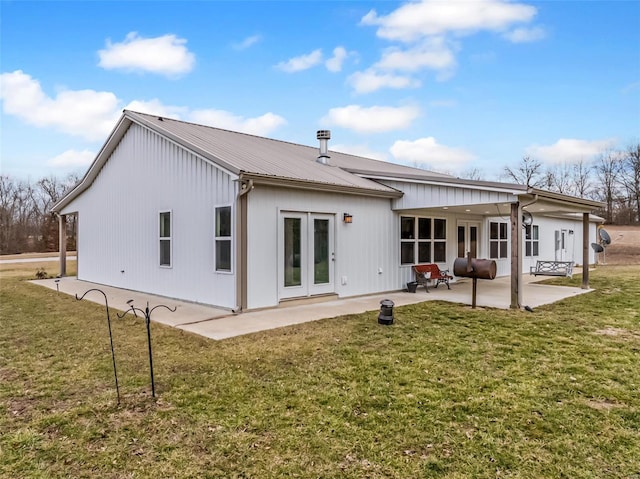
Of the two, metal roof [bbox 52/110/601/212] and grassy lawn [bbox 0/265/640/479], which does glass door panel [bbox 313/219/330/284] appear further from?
grassy lawn [bbox 0/265/640/479]

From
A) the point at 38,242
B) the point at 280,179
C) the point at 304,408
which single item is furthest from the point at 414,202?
the point at 38,242

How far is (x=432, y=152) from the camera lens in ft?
140

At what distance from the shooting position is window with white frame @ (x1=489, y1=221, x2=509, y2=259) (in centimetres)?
1416

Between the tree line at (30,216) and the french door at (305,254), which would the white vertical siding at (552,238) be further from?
the tree line at (30,216)

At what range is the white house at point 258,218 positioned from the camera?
7.89m

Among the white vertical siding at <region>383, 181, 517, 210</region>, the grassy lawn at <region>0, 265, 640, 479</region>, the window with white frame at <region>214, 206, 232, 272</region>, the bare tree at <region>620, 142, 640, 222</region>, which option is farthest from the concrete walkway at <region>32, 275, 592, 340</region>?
the bare tree at <region>620, 142, 640, 222</region>

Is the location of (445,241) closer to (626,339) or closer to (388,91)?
(626,339)

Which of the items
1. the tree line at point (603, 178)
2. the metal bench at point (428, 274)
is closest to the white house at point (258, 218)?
the metal bench at point (428, 274)

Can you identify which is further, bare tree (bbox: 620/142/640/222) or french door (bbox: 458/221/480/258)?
bare tree (bbox: 620/142/640/222)

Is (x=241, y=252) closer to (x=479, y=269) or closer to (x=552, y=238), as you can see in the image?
(x=479, y=269)

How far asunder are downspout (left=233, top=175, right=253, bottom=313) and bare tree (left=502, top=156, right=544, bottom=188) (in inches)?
1424

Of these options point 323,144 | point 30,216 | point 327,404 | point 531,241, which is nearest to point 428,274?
point 323,144

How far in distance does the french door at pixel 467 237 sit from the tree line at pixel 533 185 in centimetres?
2141

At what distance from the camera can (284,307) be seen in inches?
323
